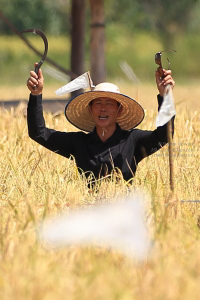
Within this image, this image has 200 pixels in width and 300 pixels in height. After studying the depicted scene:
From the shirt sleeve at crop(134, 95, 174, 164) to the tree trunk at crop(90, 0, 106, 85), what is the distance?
12.0ft

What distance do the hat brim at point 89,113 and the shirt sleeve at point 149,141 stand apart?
15cm

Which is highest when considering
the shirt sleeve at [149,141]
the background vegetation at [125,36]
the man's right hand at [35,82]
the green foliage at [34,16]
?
the green foliage at [34,16]

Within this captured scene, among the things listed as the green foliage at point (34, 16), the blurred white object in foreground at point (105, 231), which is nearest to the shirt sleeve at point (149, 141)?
the blurred white object in foreground at point (105, 231)

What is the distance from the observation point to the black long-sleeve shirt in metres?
3.32

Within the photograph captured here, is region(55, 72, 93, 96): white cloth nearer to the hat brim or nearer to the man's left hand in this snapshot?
the hat brim

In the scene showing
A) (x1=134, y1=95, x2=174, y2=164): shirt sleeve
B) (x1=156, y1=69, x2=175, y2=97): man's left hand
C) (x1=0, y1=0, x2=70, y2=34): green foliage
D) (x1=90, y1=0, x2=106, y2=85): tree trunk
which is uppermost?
(x1=0, y1=0, x2=70, y2=34): green foliage

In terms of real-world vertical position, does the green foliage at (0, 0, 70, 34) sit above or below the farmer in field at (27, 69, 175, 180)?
above

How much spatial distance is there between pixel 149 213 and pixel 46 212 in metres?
0.37

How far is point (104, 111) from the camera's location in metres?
3.40

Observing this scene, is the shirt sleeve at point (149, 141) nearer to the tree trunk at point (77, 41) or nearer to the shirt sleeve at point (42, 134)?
the shirt sleeve at point (42, 134)

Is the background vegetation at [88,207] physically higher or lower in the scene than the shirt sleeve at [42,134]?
lower

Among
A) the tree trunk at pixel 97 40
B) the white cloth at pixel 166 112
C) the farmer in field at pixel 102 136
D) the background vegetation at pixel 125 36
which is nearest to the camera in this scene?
the white cloth at pixel 166 112

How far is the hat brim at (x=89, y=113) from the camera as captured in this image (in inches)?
135

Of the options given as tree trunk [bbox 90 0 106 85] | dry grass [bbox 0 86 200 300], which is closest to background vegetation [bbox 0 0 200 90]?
tree trunk [bbox 90 0 106 85]
